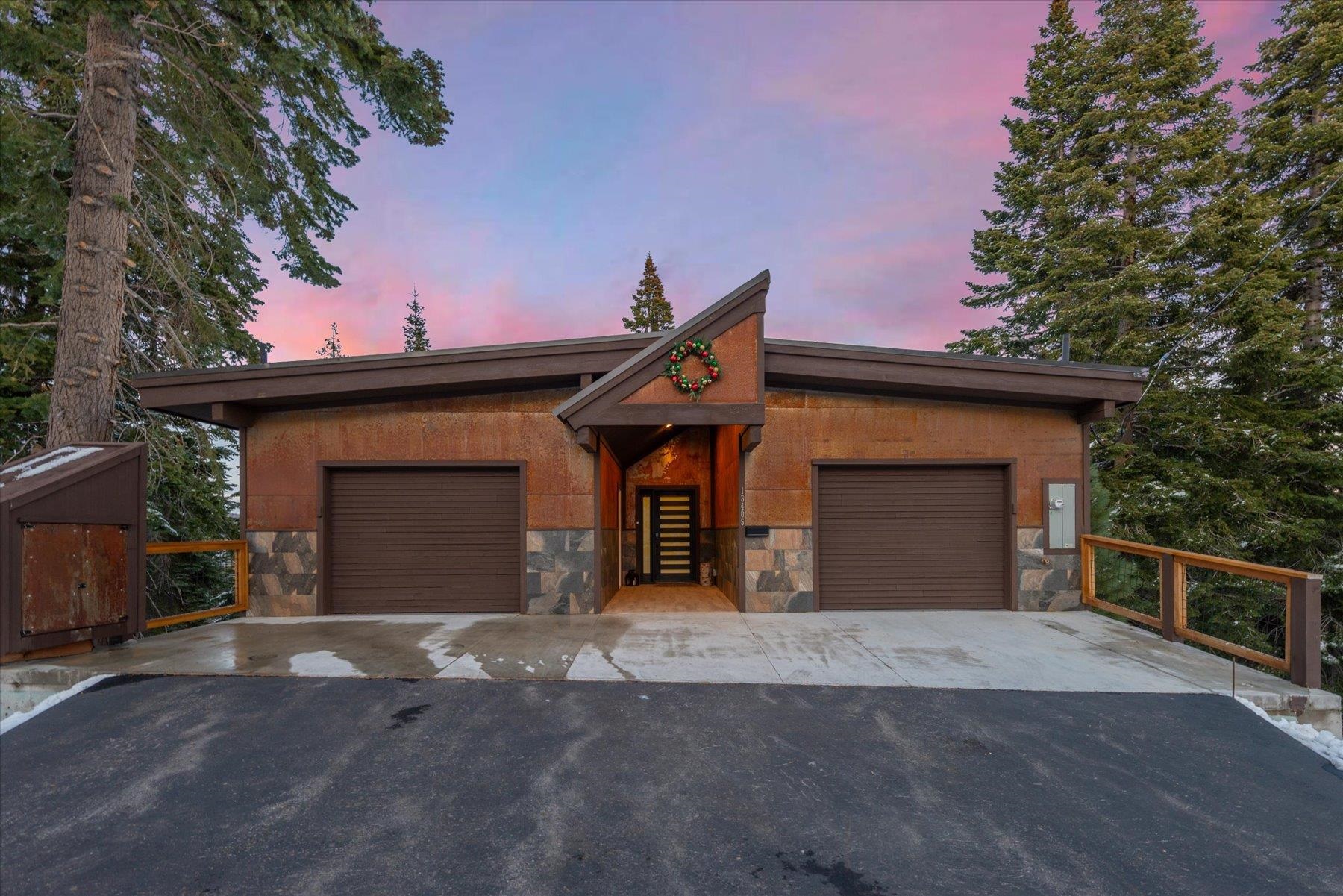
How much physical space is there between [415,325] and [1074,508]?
142 ft

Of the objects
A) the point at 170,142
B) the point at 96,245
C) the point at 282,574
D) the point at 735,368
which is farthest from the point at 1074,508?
the point at 170,142

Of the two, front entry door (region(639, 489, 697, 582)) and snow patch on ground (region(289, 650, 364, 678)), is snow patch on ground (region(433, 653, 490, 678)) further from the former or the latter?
front entry door (region(639, 489, 697, 582))

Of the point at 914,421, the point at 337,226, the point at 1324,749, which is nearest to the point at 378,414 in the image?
the point at 337,226

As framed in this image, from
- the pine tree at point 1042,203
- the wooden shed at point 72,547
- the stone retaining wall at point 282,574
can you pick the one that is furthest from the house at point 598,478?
the pine tree at point 1042,203

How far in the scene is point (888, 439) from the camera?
758cm

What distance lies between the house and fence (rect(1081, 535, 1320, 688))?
4.08ft

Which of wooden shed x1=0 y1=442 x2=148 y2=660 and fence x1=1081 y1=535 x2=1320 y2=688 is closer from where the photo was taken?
fence x1=1081 y1=535 x2=1320 y2=688

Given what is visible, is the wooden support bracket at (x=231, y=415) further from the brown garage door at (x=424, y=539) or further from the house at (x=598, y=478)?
the brown garage door at (x=424, y=539)

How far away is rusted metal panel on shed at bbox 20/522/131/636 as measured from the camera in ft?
15.2

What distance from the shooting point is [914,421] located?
7.61 meters

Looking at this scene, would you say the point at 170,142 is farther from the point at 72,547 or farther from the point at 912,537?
the point at 912,537

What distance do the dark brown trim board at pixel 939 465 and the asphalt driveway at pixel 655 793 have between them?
10.4 feet

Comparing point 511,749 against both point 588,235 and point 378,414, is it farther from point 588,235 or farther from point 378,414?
point 588,235

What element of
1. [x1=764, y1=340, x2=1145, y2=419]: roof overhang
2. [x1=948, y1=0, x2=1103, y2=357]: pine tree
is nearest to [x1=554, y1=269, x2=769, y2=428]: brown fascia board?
[x1=764, y1=340, x2=1145, y2=419]: roof overhang
